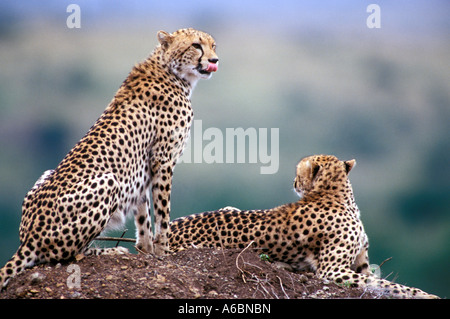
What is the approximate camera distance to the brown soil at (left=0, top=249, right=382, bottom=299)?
394 cm

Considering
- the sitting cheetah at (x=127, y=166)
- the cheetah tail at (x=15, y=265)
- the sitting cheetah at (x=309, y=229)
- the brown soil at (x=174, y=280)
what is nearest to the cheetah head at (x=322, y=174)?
the sitting cheetah at (x=309, y=229)

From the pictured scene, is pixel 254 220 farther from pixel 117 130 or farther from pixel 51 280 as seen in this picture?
pixel 51 280

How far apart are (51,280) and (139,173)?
1111mm

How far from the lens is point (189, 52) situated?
514 centimetres

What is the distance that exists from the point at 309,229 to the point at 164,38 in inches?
71.5

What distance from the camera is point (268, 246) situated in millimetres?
4945

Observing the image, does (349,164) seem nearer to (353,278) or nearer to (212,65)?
(353,278)

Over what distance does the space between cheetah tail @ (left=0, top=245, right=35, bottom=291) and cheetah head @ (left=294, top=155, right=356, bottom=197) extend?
214cm

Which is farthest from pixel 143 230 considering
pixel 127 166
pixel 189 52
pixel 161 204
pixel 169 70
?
pixel 189 52
